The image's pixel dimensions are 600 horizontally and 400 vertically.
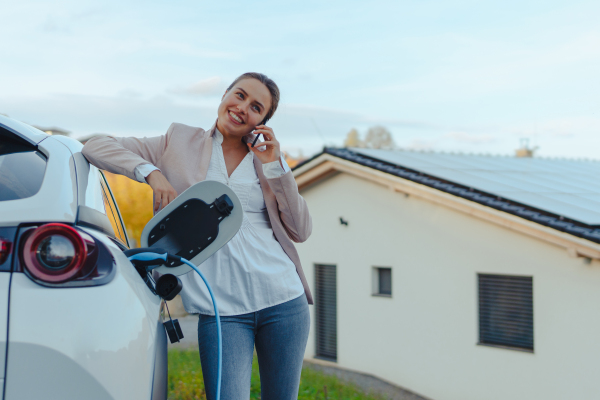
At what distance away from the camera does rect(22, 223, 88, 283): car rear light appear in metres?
1.33

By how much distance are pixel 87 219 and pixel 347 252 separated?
11.8m

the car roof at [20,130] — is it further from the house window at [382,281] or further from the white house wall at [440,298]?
the house window at [382,281]

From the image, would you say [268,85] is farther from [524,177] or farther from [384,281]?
[524,177]

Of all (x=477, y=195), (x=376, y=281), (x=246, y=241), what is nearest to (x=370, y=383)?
(x=376, y=281)

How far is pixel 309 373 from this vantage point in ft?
35.6

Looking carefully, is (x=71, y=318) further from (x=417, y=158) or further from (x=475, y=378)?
(x=417, y=158)

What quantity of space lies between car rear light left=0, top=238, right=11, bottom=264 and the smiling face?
45.2 inches

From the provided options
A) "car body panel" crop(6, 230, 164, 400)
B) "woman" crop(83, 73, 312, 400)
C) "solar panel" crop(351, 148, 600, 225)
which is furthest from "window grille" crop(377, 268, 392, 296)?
"car body panel" crop(6, 230, 164, 400)

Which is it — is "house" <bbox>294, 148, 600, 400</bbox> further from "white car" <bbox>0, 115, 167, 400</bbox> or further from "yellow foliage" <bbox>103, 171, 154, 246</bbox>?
"yellow foliage" <bbox>103, 171, 154, 246</bbox>

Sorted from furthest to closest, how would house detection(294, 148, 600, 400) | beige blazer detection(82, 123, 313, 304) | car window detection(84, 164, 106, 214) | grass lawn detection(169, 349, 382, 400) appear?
house detection(294, 148, 600, 400), grass lawn detection(169, 349, 382, 400), beige blazer detection(82, 123, 313, 304), car window detection(84, 164, 106, 214)

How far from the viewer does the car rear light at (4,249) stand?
1.33 meters

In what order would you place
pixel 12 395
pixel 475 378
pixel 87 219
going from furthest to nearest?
1. pixel 475 378
2. pixel 87 219
3. pixel 12 395

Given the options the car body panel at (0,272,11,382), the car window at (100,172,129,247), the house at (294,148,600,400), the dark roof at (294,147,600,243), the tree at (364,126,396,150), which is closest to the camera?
the car body panel at (0,272,11,382)

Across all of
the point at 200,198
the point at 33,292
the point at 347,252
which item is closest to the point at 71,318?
the point at 33,292
